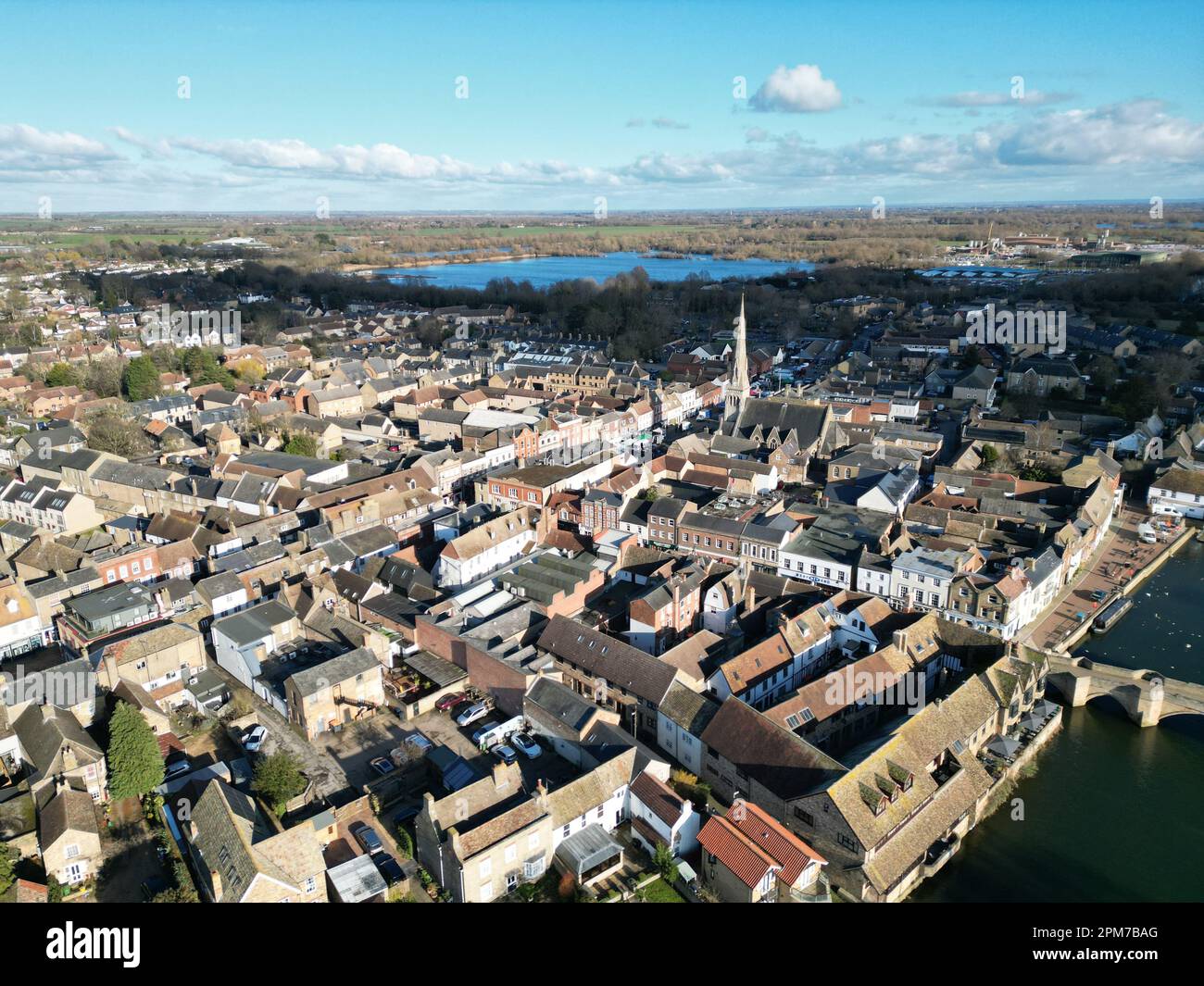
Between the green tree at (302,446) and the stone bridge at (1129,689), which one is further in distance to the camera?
the green tree at (302,446)

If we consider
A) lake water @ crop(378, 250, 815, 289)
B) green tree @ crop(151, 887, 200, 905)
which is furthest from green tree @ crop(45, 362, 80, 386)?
lake water @ crop(378, 250, 815, 289)

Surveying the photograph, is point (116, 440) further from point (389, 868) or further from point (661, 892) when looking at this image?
point (661, 892)

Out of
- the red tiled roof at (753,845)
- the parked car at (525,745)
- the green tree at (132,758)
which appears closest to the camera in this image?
the red tiled roof at (753,845)

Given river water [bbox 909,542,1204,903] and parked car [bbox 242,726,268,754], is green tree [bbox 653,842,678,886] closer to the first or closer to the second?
river water [bbox 909,542,1204,903]

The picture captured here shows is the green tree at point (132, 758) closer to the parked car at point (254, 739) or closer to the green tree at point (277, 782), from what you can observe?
the parked car at point (254, 739)

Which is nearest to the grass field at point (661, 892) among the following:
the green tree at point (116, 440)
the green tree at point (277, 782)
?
the green tree at point (277, 782)
